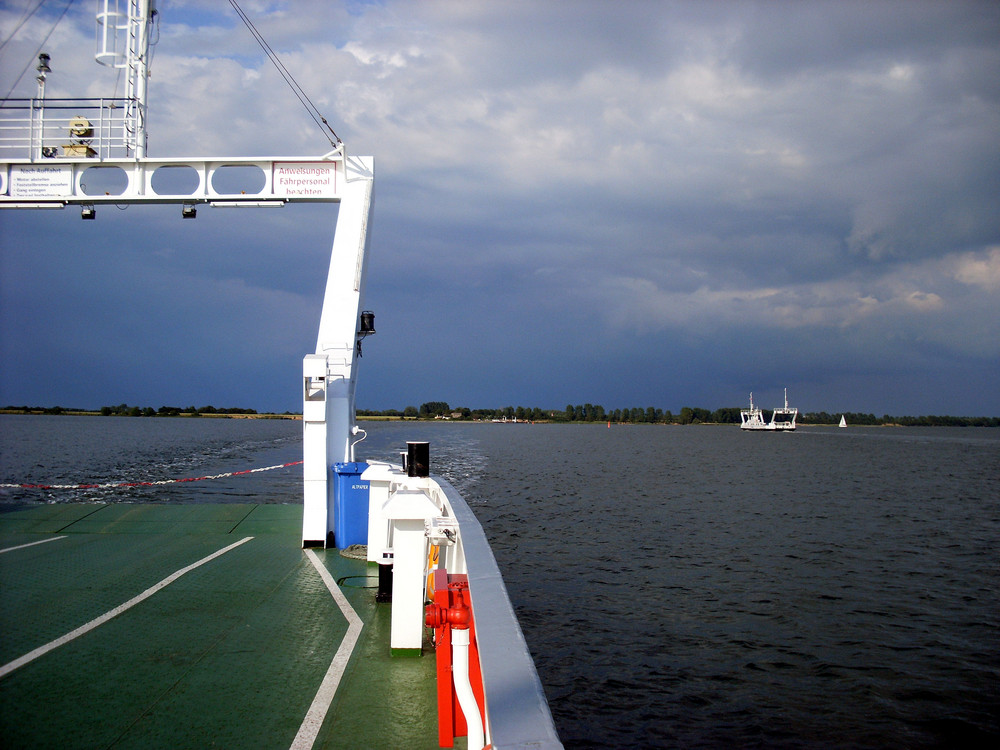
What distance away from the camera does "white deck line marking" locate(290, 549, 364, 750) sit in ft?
12.0

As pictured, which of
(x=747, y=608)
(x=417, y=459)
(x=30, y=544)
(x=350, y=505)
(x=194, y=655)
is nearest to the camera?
(x=194, y=655)

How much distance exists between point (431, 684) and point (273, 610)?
2.20 meters

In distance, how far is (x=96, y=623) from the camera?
5.41 m

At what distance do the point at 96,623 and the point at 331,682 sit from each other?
242 cm

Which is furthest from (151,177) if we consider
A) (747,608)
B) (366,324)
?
(747,608)

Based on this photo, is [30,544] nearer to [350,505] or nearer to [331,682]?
[350,505]

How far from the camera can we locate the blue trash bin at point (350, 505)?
801 cm

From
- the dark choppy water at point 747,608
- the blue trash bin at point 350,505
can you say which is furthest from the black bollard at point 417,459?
the dark choppy water at point 747,608

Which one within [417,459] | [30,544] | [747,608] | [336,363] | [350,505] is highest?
[336,363]

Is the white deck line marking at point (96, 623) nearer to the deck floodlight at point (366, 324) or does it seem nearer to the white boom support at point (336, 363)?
the white boom support at point (336, 363)

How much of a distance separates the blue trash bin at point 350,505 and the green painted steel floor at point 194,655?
0.32 meters

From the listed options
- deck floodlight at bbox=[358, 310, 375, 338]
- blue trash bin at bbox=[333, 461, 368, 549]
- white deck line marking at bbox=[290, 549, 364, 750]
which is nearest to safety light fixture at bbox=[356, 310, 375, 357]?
deck floodlight at bbox=[358, 310, 375, 338]

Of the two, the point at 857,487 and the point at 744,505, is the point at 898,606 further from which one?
the point at 857,487

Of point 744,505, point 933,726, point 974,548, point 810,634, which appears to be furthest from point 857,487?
point 933,726
